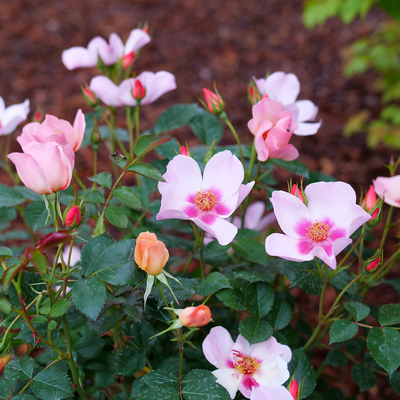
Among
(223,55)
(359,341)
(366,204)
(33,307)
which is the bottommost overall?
(223,55)

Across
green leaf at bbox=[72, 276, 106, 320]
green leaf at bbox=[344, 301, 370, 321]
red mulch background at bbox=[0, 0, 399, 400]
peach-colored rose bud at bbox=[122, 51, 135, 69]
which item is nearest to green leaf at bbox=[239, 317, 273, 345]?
green leaf at bbox=[344, 301, 370, 321]

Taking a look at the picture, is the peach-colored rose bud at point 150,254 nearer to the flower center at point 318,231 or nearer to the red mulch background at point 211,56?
the flower center at point 318,231

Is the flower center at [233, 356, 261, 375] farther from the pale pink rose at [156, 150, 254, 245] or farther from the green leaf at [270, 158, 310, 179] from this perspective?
the green leaf at [270, 158, 310, 179]

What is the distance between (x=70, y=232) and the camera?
0.54 meters

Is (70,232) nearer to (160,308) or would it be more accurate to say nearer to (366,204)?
(160,308)

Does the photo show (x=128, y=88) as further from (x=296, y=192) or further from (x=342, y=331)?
(x=342, y=331)

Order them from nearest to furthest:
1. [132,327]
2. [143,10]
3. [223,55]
A: [132,327]
[223,55]
[143,10]

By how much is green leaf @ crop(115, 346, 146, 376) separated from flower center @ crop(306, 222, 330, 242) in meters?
0.36

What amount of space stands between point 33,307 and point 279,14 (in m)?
3.64

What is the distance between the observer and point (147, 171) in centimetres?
67

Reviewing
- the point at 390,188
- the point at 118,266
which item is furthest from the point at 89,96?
the point at 390,188

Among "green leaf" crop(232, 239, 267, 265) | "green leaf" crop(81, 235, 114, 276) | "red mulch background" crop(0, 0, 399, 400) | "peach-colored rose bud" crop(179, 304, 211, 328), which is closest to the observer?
"peach-colored rose bud" crop(179, 304, 211, 328)

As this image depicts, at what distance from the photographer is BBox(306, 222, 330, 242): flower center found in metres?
0.68

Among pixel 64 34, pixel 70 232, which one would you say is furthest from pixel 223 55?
pixel 70 232
